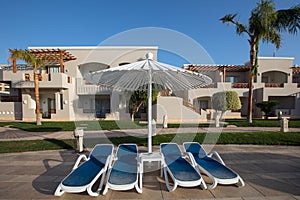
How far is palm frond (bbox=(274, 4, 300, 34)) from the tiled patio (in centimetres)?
859

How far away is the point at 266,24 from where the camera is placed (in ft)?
36.2

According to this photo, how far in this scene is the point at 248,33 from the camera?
39.8ft

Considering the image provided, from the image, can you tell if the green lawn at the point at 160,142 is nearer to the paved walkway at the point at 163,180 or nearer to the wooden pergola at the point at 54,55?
the paved walkway at the point at 163,180

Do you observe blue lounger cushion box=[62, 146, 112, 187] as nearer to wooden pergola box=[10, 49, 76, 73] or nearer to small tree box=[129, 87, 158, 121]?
small tree box=[129, 87, 158, 121]

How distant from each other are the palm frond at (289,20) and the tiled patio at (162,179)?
8587 mm

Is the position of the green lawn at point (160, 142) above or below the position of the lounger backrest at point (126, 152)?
below

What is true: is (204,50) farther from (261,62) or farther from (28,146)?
(261,62)

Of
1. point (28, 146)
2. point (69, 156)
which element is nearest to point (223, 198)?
point (69, 156)

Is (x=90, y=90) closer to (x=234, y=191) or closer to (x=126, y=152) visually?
(x=126, y=152)

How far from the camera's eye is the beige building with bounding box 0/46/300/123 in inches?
679

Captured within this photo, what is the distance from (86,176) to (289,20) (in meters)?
14.4

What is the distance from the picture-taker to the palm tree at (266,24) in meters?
10.9

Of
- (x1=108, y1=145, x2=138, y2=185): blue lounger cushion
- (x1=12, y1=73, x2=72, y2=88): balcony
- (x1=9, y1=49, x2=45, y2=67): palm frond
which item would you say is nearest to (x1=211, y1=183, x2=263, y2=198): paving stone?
(x1=108, y1=145, x2=138, y2=185): blue lounger cushion

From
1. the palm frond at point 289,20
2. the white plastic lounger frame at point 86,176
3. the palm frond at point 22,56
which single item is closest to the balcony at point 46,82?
the palm frond at point 22,56
